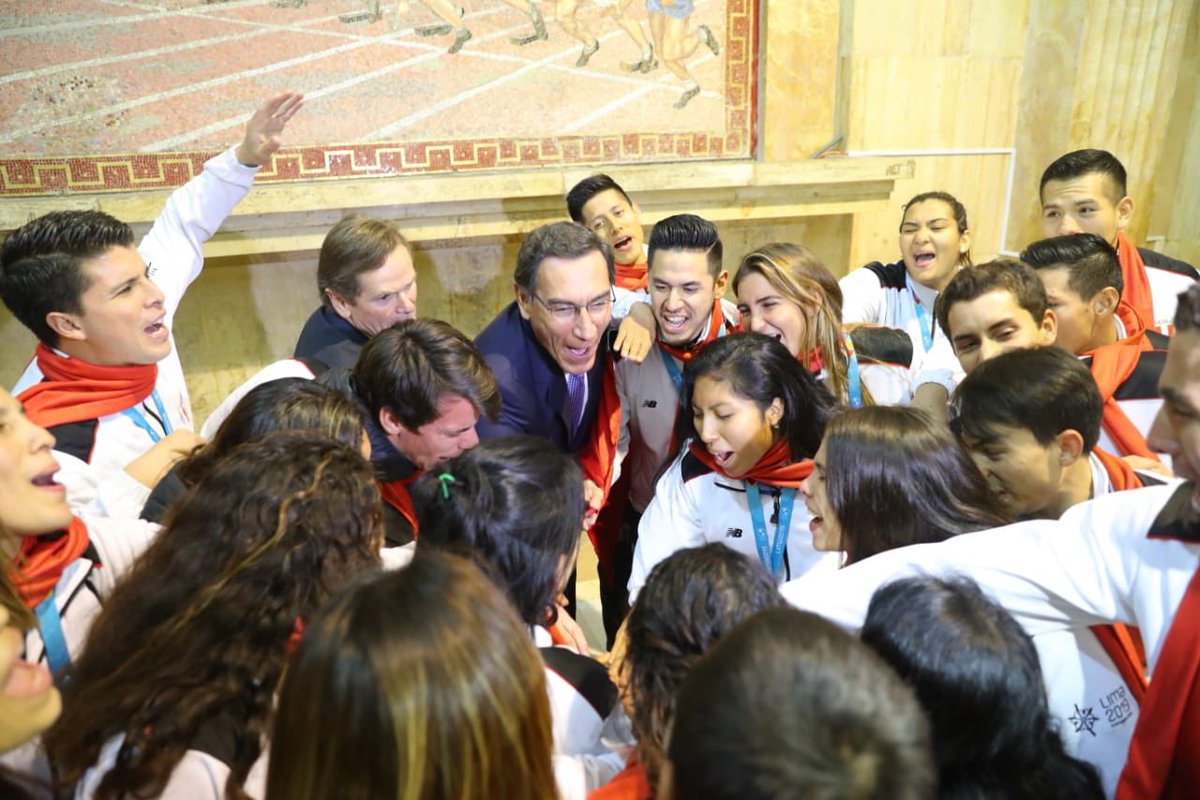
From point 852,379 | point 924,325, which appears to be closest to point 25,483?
point 852,379

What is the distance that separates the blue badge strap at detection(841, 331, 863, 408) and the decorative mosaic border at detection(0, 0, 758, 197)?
8.53 feet

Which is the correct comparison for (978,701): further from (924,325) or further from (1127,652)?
(924,325)

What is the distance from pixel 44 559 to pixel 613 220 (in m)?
2.75

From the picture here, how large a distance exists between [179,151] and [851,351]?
11.9 feet

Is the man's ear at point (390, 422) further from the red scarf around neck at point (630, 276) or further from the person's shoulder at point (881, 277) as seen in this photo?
the person's shoulder at point (881, 277)

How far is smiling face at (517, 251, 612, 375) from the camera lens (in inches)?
99.5

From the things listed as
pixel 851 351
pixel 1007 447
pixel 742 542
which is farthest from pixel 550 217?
pixel 1007 447

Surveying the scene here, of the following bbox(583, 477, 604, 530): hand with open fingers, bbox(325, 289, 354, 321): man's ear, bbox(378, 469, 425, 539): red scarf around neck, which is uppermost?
bbox(325, 289, 354, 321): man's ear

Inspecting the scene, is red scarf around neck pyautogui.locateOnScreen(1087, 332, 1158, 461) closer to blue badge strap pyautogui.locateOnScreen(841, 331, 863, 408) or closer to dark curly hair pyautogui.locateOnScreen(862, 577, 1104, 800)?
blue badge strap pyautogui.locateOnScreen(841, 331, 863, 408)

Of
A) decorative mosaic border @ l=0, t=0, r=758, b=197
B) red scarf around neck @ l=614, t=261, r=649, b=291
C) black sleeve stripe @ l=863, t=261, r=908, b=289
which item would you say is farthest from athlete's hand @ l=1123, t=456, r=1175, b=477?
decorative mosaic border @ l=0, t=0, r=758, b=197

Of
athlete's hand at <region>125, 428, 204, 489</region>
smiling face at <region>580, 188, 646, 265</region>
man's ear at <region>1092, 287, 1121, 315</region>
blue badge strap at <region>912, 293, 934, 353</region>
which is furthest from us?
smiling face at <region>580, 188, 646, 265</region>

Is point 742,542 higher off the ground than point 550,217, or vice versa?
point 550,217

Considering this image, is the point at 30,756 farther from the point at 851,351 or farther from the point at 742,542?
the point at 851,351

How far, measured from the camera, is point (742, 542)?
2201 millimetres
